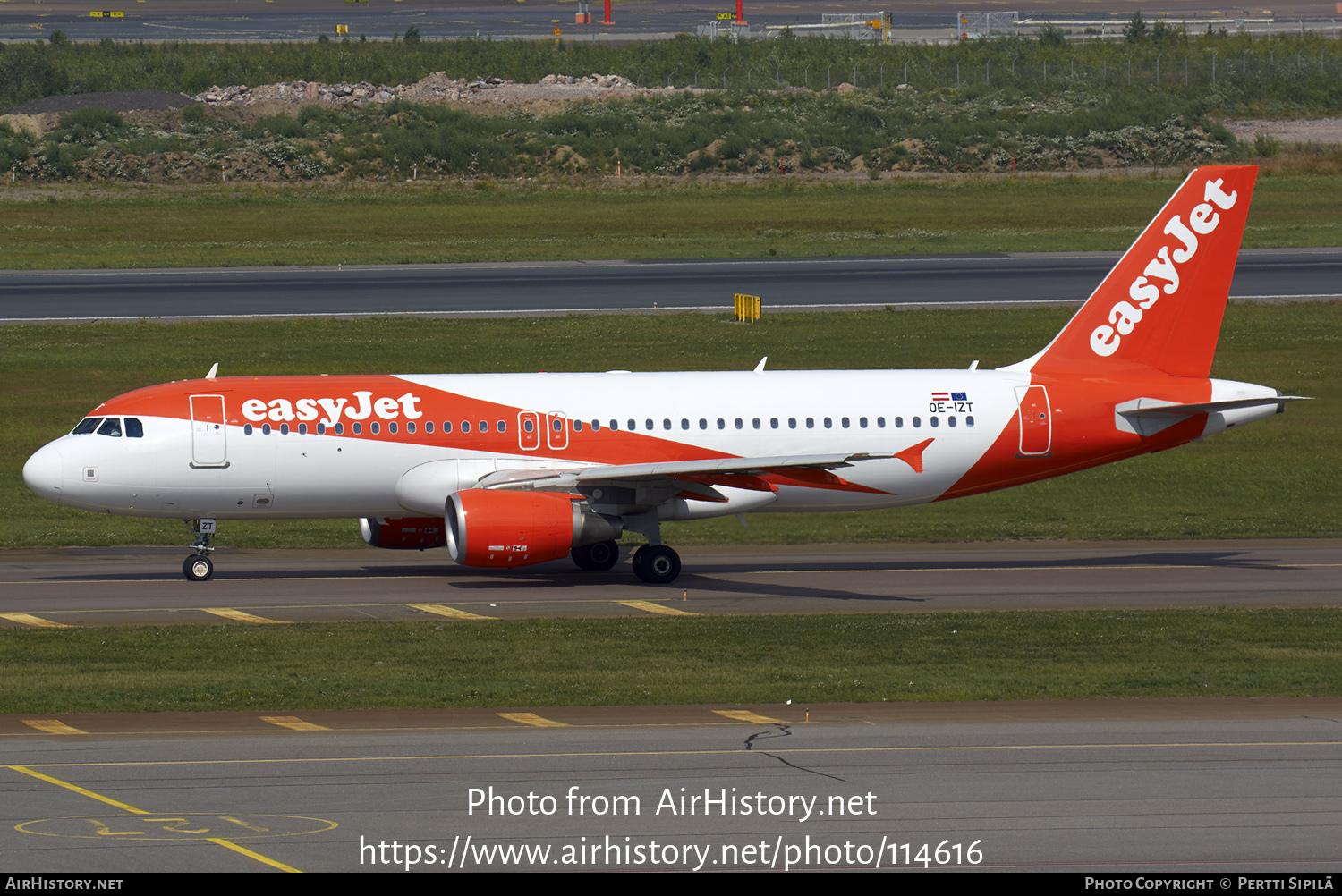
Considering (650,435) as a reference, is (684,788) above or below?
below

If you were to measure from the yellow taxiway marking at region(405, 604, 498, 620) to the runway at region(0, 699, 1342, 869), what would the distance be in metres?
7.33

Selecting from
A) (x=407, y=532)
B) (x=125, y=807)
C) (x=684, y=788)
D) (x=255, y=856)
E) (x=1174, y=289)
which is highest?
(x=1174, y=289)

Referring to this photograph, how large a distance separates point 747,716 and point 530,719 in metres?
3.14

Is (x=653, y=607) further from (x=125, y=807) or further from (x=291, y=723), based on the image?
(x=125, y=807)

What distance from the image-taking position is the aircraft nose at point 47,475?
1300 inches

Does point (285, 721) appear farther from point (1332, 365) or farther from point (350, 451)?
point (1332, 365)

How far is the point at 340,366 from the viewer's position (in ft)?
185

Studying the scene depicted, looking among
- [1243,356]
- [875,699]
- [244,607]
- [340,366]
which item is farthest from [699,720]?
[1243,356]

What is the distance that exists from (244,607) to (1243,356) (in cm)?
4061

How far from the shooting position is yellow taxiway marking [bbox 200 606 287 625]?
3055 cm

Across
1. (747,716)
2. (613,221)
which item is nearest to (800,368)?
(747,716)

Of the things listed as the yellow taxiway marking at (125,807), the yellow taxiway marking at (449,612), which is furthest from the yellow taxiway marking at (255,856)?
the yellow taxiway marking at (449,612)

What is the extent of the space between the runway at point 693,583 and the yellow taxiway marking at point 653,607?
0.18 feet

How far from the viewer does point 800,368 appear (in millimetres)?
56812
